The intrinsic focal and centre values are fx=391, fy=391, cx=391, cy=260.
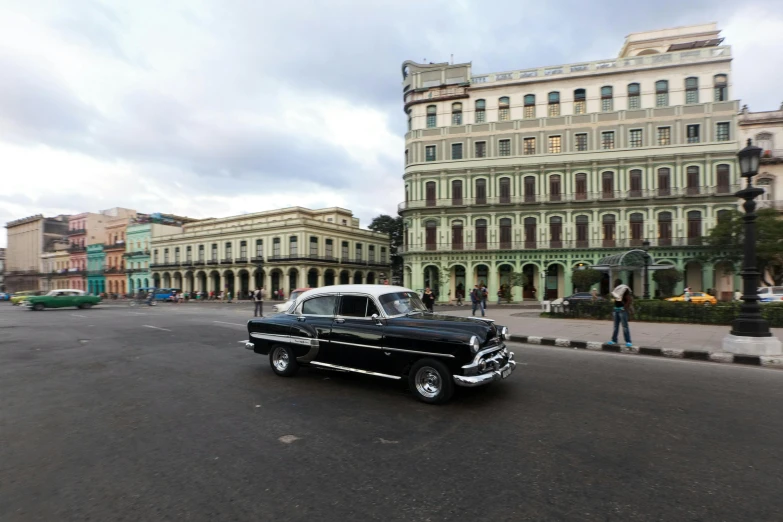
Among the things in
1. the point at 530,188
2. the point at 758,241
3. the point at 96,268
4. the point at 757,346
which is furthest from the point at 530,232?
the point at 96,268

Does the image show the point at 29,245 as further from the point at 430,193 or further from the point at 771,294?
the point at 771,294

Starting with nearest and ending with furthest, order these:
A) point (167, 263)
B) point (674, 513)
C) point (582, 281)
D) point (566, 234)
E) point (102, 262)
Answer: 1. point (674, 513)
2. point (582, 281)
3. point (566, 234)
4. point (167, 263)
5. point (102, 262)

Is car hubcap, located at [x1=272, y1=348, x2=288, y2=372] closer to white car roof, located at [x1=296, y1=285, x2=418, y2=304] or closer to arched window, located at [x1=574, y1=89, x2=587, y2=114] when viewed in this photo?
white car roof, located at [x1=296, y1=285, x2=418, y2=304]

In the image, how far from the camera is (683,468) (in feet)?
11.3

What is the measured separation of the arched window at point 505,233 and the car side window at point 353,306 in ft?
103

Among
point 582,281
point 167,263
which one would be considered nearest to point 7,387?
point 582,281

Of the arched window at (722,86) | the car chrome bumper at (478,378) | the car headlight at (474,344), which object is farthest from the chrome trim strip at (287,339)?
the arched window at (722,86)

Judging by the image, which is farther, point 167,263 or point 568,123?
point 167,263

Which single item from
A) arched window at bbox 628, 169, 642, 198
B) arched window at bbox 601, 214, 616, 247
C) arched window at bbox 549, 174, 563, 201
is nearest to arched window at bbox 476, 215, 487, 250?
arched window at bbox 549, 174, 563, 201

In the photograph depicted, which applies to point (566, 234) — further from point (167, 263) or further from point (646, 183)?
point (167, 263)

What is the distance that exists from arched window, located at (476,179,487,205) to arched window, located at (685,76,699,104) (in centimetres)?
1759

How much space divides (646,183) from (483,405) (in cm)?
3535

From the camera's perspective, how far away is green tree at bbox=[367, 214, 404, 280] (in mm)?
58844

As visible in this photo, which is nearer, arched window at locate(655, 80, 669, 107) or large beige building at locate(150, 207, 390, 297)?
arched window at locate(655, 80, 669, 107)
